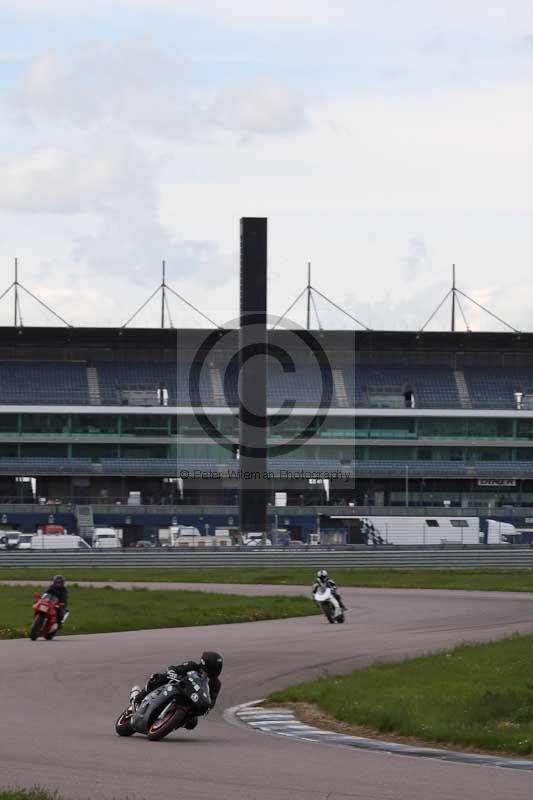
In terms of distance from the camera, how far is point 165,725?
53.2 feet

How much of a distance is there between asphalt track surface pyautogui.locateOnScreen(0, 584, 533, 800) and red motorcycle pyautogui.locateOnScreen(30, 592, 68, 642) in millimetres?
499

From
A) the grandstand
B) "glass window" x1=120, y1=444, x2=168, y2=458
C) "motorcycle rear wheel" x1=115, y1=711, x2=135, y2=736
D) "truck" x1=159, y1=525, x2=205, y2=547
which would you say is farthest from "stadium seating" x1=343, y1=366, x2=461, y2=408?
"motorcycle rear wheel" x1=115, y1=711, x2=135, y2=736

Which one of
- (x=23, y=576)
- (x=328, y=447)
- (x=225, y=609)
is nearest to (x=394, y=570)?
(x=23, y=576)

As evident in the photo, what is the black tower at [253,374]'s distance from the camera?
87312mm

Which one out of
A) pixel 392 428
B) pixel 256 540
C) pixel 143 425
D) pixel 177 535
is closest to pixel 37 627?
pixel 256 540

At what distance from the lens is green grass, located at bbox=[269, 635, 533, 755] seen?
1720 centimetres

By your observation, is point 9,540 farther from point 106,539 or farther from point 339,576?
point 339,576

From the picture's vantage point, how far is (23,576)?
58.6 m

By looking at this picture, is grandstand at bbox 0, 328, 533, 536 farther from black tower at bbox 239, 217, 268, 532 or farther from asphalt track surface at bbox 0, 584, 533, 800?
asphalt track surface at bbox 0, 584, 533, 800

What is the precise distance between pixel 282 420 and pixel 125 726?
86.0 metres

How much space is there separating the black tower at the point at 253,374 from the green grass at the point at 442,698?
200ft

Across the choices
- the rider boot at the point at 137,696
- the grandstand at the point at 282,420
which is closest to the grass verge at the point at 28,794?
the rider boot at the point at 137,696

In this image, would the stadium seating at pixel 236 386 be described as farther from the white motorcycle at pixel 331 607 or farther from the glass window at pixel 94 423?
the white motorcycle at pixel 331 607

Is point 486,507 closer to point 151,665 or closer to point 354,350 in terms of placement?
point 354,350
